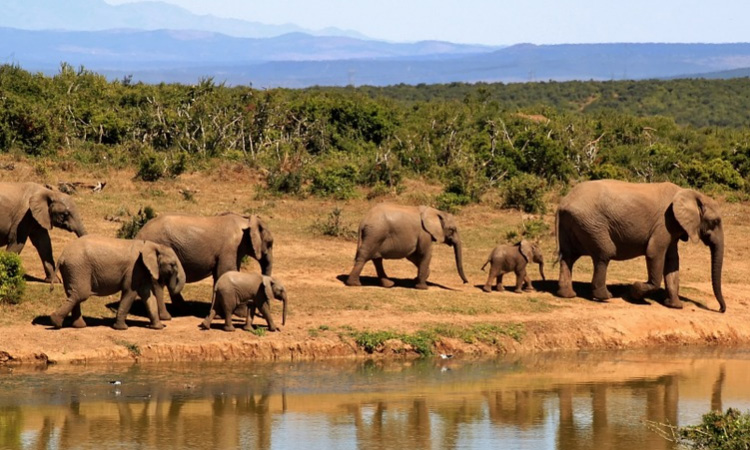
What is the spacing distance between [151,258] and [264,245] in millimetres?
2238

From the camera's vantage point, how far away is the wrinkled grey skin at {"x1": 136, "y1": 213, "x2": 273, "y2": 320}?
19109 mm

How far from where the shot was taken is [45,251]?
67.8ft

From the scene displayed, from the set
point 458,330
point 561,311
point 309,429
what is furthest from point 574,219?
point 309,429

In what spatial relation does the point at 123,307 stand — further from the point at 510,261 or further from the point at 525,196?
the point at 525,196

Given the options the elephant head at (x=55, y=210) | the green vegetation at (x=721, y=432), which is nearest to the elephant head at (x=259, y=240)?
the elephant head at (x=55, y=210)

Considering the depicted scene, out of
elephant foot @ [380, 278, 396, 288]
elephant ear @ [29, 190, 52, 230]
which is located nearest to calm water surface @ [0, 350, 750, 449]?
elephant foot @ [380, 278, 396, 288]

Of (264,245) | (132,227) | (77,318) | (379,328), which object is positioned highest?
(264,245)

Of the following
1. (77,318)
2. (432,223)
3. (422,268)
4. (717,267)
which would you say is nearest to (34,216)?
(77,318)

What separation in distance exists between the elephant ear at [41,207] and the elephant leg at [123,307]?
3.00 m

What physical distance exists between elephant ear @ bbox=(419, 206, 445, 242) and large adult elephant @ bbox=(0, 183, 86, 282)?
5552 millimetres

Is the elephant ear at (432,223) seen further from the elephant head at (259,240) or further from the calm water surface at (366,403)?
the calm water surface at (366,403)

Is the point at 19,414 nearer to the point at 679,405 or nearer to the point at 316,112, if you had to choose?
the point at 679,405

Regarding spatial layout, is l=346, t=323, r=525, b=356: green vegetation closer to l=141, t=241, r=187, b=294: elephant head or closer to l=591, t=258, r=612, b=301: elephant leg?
l=591, t=258, r=612, b=301: elephant leg

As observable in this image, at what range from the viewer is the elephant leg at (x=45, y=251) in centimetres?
2047
